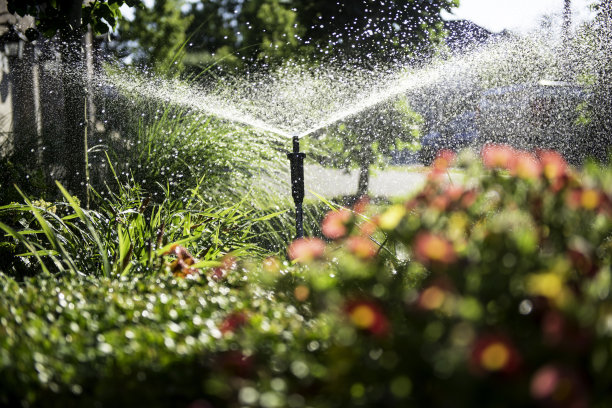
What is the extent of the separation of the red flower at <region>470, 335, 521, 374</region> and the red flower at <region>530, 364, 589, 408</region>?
39mm

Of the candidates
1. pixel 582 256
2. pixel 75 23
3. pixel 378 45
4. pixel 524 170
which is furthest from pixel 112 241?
pixel 378 45

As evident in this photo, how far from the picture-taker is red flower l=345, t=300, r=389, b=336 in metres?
1.07

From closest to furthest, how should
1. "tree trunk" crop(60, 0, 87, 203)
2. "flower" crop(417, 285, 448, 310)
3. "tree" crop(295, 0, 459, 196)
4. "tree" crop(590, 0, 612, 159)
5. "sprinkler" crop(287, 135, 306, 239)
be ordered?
"flower" crop(417, 285, 448, 310) → "sprinkler" crop(287, 135, 306, 239) → "tree trunk" crop(60, 0, 87, 203) → "tree" crop(295, 0, 459, 196) → "tree" crop(590, 0, 612, 159)

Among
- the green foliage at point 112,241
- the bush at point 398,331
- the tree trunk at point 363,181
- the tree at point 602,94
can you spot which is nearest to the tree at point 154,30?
the tree trunk at point 363,181

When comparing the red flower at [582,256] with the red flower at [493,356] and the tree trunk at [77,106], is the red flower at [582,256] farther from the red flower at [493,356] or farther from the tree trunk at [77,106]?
the tree trunk at [77,106]

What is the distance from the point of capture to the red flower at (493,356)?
2.93 ft

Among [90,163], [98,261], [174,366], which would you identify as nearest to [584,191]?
[174,366]

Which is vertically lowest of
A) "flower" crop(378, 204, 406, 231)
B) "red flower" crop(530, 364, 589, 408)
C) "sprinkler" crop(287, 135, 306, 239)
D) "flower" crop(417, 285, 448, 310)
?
"sprinkler" crop(287, 135, 306, 239)

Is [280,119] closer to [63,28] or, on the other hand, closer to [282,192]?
[282,192]

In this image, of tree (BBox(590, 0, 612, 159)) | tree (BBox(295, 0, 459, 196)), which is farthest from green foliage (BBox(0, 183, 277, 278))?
tree (BBox(590, 0, 612, 159))

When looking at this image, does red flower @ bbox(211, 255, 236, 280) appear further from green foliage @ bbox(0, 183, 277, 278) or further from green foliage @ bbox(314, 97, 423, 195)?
green foliage @ bbox(314, 97, 423, 195)

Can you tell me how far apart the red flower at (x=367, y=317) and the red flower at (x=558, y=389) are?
0.27 metres

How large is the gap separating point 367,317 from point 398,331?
10 cm

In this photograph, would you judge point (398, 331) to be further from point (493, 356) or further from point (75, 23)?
point (75, 23)
